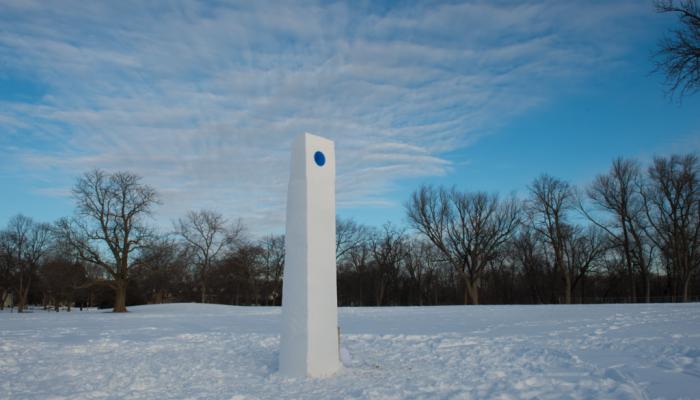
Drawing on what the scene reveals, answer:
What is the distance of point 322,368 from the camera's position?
820cm

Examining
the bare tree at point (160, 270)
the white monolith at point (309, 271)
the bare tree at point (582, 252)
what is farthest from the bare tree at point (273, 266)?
the white monolith at point (309, 271)

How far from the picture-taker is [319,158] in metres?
8.83

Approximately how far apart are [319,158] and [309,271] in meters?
2.11

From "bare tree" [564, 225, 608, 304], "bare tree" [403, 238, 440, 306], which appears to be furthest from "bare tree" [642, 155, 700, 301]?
"bare tree" [403, 238, 440, 306]

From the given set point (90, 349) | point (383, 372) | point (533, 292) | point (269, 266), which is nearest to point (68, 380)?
point (90, 349)

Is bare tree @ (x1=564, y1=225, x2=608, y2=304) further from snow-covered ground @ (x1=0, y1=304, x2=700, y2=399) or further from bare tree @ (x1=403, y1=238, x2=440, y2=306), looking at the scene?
snow-covered ground @ (x1=0, y1=304, x2=700, y2=399)

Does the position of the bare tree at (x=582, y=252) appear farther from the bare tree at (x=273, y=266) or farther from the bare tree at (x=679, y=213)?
the bare tree at (x=273, y=266)

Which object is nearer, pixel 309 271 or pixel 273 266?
pixel 309 271

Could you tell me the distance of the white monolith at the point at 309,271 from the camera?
823cm

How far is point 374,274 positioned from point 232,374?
55414mm

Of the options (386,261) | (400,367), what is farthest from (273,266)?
(400,367)

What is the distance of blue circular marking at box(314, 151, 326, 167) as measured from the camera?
8.77m

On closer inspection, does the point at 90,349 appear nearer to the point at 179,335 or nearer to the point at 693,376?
the point at 179,335

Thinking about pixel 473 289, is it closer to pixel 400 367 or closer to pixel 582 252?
pixel 582 252
